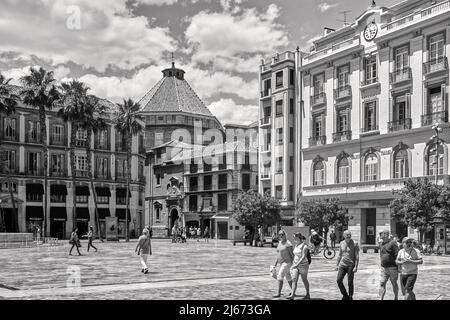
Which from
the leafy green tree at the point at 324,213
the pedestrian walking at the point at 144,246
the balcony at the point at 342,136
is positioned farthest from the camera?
the balcony at the point at 342,136

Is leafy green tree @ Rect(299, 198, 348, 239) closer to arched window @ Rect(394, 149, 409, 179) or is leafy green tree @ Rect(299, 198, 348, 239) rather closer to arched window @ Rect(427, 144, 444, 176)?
arched window @ Rect(394, 149, 409, 179)

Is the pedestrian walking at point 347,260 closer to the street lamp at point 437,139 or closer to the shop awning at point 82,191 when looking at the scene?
the street lamp at point 437,139

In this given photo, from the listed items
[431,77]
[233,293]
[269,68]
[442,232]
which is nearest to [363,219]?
[442,232]

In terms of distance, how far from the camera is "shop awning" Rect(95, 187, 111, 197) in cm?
7812

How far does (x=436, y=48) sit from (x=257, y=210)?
65.0 feet

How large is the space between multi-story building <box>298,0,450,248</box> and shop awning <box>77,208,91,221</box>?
102 feet

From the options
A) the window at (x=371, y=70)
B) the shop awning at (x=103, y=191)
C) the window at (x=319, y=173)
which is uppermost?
the window at (x=371, y=70)

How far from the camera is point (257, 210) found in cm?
5269

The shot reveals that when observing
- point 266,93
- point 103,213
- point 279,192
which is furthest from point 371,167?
point 103,213

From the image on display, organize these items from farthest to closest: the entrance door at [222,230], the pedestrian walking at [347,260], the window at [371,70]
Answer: the entrance door at [222,230]
the window at [371,70]
the pedestrian walking at [347,260]

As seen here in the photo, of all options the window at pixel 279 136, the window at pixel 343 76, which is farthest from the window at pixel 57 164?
the window at pixel 343 76

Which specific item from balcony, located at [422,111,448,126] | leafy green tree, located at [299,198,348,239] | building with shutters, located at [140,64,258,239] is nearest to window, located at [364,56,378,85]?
balcony, located at [422,111,448,126]

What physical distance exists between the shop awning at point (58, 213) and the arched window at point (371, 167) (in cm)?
3953

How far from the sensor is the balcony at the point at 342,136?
171 ft
